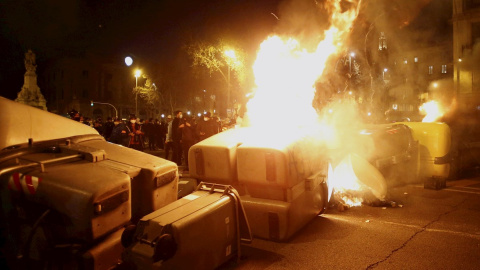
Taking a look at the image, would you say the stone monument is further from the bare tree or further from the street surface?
the street surface

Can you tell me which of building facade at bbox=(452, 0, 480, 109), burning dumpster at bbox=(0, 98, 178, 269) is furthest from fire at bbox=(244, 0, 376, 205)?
building facade at bbox=(452, 0, 480, 109)

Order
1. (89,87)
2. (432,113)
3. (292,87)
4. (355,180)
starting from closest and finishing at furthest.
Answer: (355,180) < (292,87) < (432,113) < (89,87)

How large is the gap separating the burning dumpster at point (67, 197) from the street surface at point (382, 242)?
1324mm

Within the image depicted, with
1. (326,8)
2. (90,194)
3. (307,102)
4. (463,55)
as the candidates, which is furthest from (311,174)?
(463,55)

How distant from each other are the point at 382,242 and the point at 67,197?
4.04 m

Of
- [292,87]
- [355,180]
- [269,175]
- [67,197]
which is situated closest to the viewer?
[67,197]

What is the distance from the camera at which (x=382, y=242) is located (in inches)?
180

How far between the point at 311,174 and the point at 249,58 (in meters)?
20.5

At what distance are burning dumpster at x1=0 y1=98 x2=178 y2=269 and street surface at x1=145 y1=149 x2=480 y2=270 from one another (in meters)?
1.32

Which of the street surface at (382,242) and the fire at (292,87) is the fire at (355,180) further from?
the street surface at (382,242)

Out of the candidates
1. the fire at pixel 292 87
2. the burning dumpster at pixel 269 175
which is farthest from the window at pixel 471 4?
the burning dumpster at pixel 269 175

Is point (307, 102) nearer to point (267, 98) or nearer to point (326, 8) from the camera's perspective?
point (267, 98)

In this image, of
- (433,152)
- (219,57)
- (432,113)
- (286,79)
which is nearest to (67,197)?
(286,79)

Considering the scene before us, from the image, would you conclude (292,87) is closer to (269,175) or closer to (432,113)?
(269,175)
